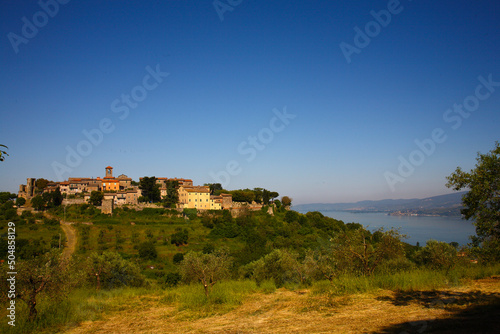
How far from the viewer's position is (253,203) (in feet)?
289

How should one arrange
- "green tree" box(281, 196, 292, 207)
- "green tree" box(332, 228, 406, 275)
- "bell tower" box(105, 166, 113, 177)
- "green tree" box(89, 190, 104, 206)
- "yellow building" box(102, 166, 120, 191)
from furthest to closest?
"green tree" box(281, 196, 292, 207), "bell tower" box(105, 166, 113, 177), "yellow building" box(102, 166, 120, 191), "green tree" box(89, 190, 104, 206), "green tree" box(332, 228, 406, 275)

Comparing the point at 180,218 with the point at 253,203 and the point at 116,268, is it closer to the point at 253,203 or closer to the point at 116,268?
the point at 253,203

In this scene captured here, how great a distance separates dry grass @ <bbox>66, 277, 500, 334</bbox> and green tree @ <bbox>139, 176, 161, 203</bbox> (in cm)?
7215

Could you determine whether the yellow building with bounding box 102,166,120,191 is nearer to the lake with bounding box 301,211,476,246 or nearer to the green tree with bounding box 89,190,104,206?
the green tree with bounding box 89,190,104,206

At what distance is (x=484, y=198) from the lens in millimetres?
7938

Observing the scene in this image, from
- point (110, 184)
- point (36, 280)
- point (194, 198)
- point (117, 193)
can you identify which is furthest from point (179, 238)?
point (36, 280)

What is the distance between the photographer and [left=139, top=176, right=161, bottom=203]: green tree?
78.3 metres

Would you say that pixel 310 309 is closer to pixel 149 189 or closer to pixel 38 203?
pixel 149 189

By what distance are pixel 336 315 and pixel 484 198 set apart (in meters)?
5.16

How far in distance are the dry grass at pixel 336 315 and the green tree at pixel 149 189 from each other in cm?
7215

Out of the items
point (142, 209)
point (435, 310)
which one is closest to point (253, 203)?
point (142, 209)

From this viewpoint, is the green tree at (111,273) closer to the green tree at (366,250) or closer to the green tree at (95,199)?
→ the green tree at (366,250)

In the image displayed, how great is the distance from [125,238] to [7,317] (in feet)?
160

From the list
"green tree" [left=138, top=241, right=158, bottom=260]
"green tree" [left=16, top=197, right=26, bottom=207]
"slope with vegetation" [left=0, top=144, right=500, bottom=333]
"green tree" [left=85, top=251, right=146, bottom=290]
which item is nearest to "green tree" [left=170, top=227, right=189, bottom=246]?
"green tree" [left=138, top=241, right=158, bottom=260]
